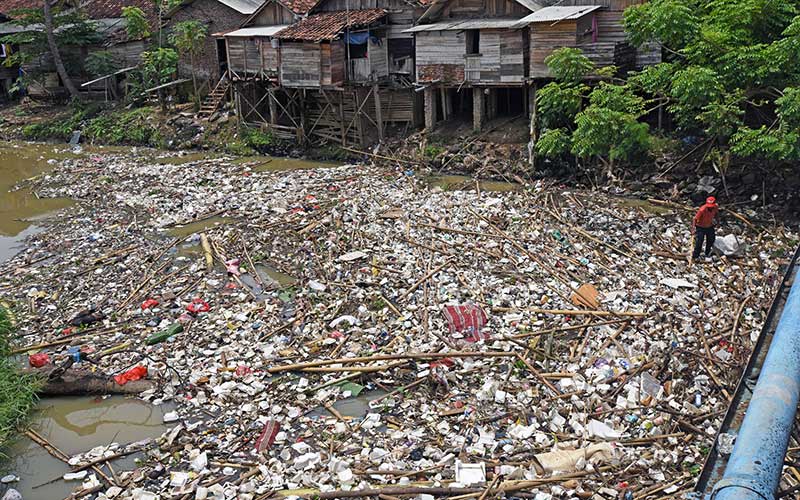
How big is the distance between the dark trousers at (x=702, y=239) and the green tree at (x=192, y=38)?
19.3m

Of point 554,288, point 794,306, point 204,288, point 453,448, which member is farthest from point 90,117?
point 794,306

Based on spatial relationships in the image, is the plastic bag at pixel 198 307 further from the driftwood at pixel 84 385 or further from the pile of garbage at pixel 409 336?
the driftwood at pixel 84 385

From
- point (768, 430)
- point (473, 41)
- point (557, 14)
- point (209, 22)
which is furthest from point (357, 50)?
point (768, 430)

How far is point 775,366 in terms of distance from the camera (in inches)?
239

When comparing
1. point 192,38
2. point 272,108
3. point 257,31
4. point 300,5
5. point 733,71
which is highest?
point 300,5

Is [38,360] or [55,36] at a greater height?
[55,36]

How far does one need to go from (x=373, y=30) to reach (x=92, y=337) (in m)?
13.6

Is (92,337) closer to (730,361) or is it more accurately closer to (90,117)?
(730,361)

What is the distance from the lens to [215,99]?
25.2 meters

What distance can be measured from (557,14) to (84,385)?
13.6m

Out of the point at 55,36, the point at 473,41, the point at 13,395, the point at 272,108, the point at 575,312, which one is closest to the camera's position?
the point at 13,395

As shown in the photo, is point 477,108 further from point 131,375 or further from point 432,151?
point 131,375

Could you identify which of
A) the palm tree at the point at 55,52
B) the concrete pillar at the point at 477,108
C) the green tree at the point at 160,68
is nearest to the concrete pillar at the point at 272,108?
the green tree at the point at 160,68

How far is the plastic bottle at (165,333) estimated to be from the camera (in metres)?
9.86
